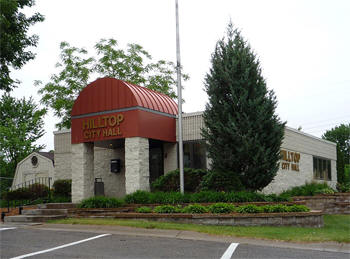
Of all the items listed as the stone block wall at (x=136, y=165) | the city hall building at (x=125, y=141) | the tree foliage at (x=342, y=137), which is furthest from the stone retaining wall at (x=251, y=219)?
the tree foliage at (x=342, y=137)

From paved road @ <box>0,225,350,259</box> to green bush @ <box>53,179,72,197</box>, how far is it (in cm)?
955

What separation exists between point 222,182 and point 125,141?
4.75 meters

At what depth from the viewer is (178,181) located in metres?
17.3

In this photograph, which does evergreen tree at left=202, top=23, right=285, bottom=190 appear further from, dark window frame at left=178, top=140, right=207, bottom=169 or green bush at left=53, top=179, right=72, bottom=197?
green bush at left=53, top=179, right=72, bottom=197

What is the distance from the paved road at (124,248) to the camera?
8531 mm

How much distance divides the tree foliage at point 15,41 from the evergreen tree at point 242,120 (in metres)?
8.13

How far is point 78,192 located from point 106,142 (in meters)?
2.74

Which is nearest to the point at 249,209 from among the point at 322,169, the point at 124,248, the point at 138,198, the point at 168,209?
the point at 168,209

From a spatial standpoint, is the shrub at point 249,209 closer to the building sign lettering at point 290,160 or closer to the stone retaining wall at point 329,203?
the stone retaining wall at point 329,203

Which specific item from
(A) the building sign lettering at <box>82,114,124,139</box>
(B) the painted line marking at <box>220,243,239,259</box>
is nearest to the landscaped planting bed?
(B) the painted line marking at <box>220,243,239,259</box>

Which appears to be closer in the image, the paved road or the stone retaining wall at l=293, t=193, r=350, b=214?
the paved road

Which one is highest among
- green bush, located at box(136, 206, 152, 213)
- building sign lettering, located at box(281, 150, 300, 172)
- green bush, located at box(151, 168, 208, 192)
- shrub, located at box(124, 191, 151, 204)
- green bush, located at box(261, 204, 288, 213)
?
building sign lettering, located at box(281, 150, 300, 172)

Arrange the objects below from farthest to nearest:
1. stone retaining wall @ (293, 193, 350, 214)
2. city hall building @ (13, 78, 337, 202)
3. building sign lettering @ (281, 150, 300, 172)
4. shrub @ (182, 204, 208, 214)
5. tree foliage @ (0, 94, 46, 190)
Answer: tree foliage @ (0, 94, 46, 190)
building sign lettering @ (281, 150, 300, 172)
stone retaining wall @ (293, 193, 350, 214)
city hall building @ (13, 78, 337, 202)
shrub @ (182, 204, 208, 214)

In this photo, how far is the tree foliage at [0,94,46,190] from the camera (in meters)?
41.3
